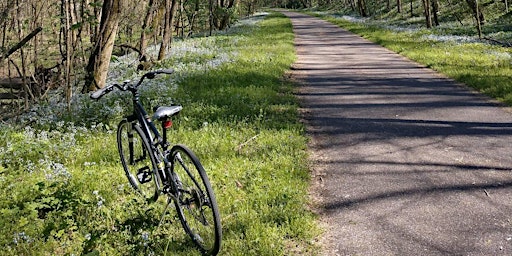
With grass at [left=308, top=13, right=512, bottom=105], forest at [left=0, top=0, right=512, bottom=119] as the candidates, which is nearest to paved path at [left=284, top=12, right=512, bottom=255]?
grass at [left=308, top=13, right=512, bottom=105]

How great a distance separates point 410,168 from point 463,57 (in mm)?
10196

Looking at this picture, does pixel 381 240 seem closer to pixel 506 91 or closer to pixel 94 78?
pixel 506 91

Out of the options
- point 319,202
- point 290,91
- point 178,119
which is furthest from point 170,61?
point 319,202

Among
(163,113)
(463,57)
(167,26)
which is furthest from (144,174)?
(167,26)

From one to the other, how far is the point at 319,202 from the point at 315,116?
3930mm

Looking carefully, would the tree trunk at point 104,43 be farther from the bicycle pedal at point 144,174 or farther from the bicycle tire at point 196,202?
the bicycle tire at point 196,202

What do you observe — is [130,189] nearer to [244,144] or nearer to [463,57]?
[244,144]

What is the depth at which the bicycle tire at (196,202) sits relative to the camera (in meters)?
3.75

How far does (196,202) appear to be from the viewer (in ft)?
13.0

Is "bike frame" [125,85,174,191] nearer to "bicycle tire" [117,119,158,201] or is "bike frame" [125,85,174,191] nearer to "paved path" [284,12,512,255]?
"bicycle tire" [117,119,158,201]

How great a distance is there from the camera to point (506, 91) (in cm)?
962

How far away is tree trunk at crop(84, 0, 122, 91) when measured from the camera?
422 inches

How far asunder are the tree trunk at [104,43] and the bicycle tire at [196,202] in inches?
306

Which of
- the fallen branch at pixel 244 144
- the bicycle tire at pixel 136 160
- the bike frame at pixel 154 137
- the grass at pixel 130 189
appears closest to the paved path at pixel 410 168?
the grass at pixel 130 189
